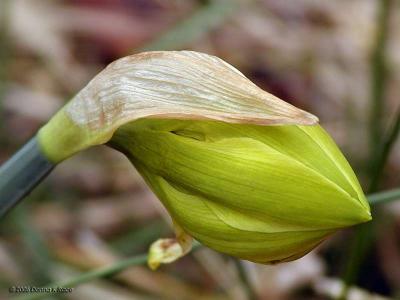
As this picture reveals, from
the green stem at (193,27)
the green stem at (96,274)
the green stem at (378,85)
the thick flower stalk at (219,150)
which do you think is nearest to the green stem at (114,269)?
the green stem at (96,274)

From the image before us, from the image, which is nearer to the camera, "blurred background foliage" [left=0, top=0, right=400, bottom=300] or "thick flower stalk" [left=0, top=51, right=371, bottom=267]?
"thick flower stalk" [left=0, top=51, right=371, bottom=267]

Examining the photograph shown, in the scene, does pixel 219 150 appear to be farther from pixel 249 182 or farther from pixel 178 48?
pixel 178 48

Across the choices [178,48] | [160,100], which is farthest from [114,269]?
[178,48]

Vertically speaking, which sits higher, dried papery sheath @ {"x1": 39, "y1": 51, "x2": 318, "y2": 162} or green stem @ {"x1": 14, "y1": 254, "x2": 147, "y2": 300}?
dried papery sheath @ {"x1": 39, "y1": 51, "x2": 318, "y2": 162}

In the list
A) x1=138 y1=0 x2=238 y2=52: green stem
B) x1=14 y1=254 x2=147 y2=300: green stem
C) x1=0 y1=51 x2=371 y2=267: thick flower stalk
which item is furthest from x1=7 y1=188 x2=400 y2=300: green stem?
x1=138 y1=0 x2=238 y2=52: green stem

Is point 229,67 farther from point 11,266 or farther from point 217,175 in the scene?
point 11,266

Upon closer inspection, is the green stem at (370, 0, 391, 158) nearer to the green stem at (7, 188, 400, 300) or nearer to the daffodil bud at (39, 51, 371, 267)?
the green stem at (7, 188, 400, 300)

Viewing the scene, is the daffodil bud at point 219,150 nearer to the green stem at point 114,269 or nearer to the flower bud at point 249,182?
the flower bud at point 249,182

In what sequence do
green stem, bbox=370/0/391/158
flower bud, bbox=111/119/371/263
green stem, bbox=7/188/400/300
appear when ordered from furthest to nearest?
green stem, bbox=370/0/391/158, green stem, bbox=7/188/400/300, flower bud, bbox=111/119/371/263
